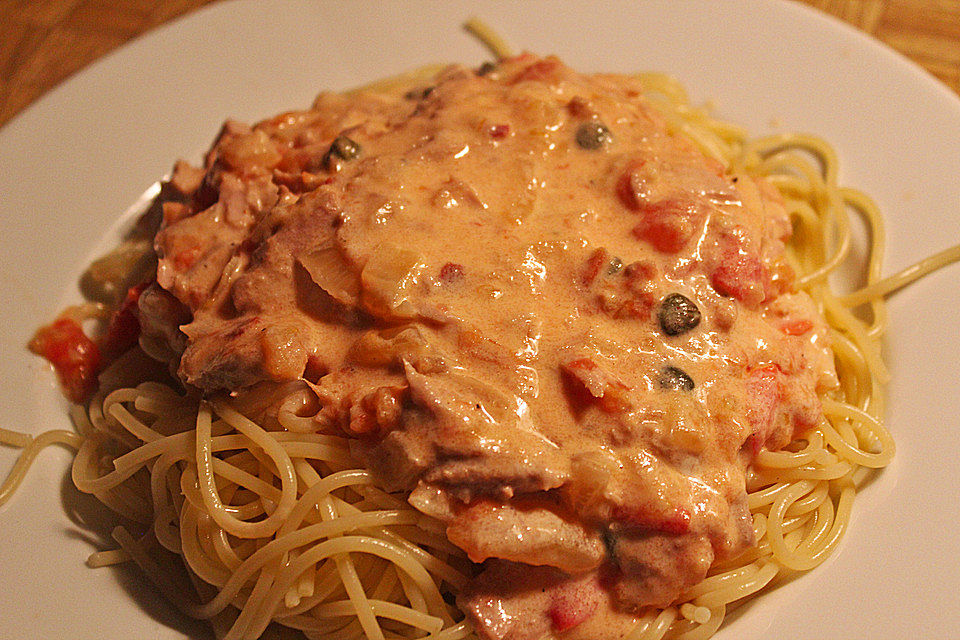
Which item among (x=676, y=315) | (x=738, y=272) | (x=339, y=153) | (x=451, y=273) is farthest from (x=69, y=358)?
(x=738, y=272)

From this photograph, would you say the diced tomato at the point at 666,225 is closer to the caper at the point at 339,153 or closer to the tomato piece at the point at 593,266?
the tomato piece at the point at 593,266

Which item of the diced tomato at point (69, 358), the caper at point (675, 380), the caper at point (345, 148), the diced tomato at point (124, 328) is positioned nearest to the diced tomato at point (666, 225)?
the caper at point (675, 380)

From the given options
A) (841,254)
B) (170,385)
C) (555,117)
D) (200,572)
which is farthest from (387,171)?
(841,254)

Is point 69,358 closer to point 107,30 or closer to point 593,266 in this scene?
point 593,266

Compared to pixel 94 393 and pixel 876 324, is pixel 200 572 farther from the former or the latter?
pixel 876 324

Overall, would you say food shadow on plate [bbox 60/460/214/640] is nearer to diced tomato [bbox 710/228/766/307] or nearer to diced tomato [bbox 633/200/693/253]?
diced tomato [bbox 633/200/693/253]
